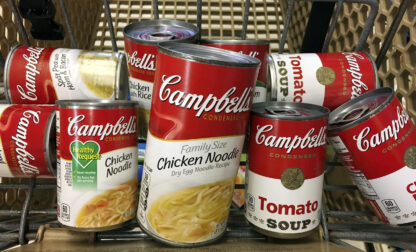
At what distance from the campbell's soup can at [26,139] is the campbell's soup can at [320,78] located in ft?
1.63

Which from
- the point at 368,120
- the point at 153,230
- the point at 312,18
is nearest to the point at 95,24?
the point at 312,18

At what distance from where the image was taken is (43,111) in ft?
2.38

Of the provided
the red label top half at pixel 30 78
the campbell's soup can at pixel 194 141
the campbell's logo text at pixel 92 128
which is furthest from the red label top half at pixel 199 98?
the red label top half at pixel 30 78

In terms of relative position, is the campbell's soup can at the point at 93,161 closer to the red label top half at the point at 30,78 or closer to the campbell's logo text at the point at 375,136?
the red label top half at the point at 30,78

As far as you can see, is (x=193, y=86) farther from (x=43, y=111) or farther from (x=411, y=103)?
(x=411, y=103)

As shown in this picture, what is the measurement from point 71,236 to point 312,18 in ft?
2.52

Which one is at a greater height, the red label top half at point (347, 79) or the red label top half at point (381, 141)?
the red label top half at point (347, 79)

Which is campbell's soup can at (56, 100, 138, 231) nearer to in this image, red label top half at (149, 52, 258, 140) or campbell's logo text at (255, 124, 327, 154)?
red label top half at (149, 52, 258, 140)

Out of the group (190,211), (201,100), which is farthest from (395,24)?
(190,211)

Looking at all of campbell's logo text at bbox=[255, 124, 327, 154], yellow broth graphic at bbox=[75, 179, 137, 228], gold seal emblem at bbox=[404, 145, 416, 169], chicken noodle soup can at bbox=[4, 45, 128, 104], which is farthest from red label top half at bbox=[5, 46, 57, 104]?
gold seal emblem at bbox=[404, 145, 416, 169]

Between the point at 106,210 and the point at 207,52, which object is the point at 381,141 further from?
the point at 106,210

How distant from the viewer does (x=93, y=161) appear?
0.65 metres

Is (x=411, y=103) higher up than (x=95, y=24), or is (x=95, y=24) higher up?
(x=95, y=24)

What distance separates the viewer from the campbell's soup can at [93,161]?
0.65m
